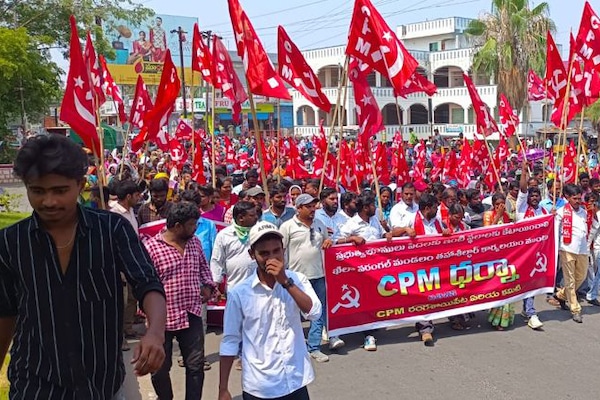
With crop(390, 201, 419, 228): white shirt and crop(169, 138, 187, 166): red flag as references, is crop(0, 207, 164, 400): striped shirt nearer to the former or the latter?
crop(390, 201, 419, 228): white shirt

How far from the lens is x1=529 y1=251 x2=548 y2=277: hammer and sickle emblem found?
7.37 metres

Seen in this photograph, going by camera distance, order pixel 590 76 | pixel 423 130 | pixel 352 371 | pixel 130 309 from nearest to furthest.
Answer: pixel 352 371
pixel 130 309
pixel 590 76
pixel 423 130

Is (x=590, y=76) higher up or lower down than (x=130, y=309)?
higher up

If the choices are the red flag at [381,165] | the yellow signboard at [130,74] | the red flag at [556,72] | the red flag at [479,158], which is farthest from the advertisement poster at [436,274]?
the yellow signboard at [130,74]

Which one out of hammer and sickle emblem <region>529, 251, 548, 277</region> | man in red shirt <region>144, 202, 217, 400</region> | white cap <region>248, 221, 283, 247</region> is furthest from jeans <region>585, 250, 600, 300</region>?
white cap <region>248, 221, 283, 247</region>

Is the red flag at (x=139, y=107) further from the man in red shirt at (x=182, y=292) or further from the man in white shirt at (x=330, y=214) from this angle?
the man in red shirt at (x=182, y=292)

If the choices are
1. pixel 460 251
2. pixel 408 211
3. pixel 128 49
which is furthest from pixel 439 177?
pixel 128 49

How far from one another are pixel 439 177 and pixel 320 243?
974cm

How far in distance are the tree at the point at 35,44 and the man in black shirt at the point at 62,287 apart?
1342 cm

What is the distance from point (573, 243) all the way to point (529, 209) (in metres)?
0.79

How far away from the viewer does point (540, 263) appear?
7.40 metres

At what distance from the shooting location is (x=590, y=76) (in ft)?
32.2

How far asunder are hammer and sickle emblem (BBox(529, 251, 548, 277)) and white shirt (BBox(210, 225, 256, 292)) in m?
3.48

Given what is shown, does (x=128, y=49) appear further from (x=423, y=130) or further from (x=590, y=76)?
(x=590, y=76)
